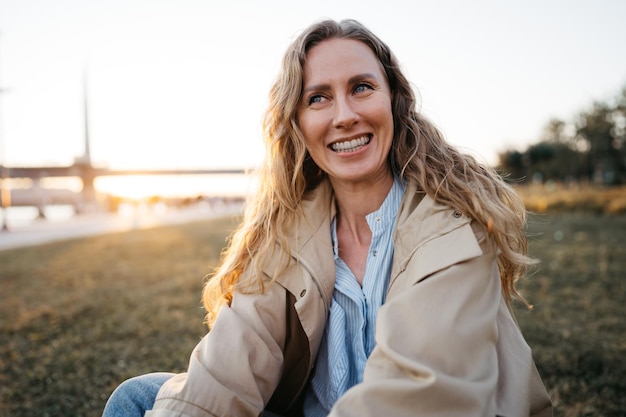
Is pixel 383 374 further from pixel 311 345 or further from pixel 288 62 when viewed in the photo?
pixel 288 62

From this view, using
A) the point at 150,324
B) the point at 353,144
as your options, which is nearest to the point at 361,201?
the point at 353,144

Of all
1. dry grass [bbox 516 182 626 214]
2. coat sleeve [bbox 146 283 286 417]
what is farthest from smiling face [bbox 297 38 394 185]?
dry grass [bbox 516 182 626 214]

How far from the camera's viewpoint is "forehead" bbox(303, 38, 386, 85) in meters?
1.96

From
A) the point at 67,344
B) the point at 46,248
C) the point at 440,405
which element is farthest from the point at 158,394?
the point at 46,248

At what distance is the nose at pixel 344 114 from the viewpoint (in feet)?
6.33

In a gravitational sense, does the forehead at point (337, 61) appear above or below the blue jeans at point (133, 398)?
above

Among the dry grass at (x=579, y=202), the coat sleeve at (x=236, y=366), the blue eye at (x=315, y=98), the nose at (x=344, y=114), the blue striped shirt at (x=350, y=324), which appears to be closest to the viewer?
the coat sleeve at (x=236, y=366)

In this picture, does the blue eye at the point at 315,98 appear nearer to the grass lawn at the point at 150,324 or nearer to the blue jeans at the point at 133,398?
the grass lawn at the point at 150,324

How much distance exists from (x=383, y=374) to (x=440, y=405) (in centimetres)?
18

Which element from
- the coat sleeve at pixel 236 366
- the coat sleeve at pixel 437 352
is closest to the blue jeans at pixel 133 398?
the coat sleeve at pixel 236 366

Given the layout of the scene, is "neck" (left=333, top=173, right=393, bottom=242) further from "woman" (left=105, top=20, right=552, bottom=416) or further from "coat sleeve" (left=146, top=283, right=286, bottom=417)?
"coat sleeve" (left=146, top=283, right=286, bottom=417)

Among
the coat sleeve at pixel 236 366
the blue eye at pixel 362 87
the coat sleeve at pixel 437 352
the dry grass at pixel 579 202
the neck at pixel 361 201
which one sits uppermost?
the blue eye at pixel 362 87

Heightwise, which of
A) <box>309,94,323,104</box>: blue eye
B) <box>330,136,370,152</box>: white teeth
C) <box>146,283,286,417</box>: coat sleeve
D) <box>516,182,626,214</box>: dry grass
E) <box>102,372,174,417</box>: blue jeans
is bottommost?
<box>516,182,626,214</box>: dry grass

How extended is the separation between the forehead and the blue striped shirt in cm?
62
